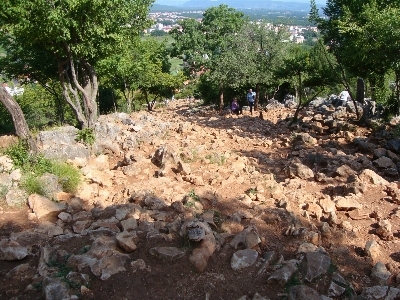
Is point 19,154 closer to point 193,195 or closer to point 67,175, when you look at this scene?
point 67,175

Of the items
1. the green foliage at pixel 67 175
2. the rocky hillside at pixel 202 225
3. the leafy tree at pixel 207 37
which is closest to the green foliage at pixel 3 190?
the rocky hillside at pixel 202 225

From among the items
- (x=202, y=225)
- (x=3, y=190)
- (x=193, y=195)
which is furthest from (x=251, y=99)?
(x=202, y=225)

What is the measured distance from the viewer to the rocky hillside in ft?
13.4

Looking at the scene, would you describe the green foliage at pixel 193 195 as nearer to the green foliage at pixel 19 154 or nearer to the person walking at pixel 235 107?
the green foliage at pixel 19 154

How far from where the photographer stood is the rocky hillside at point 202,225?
13.4 ft

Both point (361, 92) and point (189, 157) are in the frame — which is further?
point (361, 92)

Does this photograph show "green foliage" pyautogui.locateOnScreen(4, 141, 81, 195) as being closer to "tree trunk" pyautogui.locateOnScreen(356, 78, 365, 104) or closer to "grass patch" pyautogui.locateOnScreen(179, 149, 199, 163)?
"grass patch" pyautogui.locateOnScreen(179, 149, 199, 163)

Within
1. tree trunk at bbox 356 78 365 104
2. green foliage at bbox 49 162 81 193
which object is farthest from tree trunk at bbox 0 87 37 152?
tree trunk at bbox 356 78 365 104

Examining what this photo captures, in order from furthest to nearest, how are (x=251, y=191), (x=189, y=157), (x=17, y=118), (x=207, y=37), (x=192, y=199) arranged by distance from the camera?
(x=207, y=37)
(x=189, y=157)
(x=17, y=118)
(x=251, y=191)
(x=192, y=199)

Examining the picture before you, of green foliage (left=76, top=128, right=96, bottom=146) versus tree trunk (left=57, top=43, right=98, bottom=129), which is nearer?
green foliage (left=76, top=128, right=96, bottom=146)

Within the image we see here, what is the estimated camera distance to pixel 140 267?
424 cm

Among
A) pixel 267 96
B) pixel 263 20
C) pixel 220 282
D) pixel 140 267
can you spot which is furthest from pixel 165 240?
pixel 267 96

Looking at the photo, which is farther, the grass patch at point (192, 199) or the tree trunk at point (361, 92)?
the tree trunk at point (361, 92)

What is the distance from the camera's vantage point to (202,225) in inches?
190
